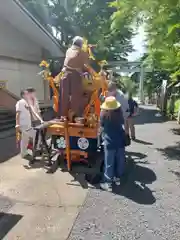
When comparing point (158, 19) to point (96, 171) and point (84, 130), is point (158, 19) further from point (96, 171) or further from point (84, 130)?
point (96, 171)

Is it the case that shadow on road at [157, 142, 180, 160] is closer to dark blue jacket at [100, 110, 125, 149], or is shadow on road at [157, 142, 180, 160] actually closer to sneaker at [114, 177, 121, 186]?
sneaker at [114, 177, 121, 186]

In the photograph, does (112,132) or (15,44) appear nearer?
(112,132)

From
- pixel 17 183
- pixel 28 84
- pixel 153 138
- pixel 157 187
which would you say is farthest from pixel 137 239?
pixel 28 84

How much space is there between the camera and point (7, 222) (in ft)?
12.7

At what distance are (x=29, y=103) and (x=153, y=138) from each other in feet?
14.9

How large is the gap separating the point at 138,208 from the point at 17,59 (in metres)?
9.72

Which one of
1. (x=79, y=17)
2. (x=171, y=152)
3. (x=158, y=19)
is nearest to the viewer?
(x=158, y=19)

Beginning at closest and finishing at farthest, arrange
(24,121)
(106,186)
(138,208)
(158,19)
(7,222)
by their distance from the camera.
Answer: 1. (7,222)
2. (138,208)
3. (106,186)
4. (24,121)
5. (158,19)

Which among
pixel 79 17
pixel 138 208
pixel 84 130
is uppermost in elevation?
pixel 79 17

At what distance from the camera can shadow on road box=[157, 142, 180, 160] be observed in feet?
24.3

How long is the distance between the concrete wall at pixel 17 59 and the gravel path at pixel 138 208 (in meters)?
6.87

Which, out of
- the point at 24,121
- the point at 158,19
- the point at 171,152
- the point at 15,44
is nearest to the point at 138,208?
the point at 24,121

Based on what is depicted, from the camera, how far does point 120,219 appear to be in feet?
13.1

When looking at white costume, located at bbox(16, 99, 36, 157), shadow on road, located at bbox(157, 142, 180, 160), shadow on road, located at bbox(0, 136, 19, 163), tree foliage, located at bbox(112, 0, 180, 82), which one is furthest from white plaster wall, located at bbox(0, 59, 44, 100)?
shadow on road, located at bbox(157, 142, 180, 160)
